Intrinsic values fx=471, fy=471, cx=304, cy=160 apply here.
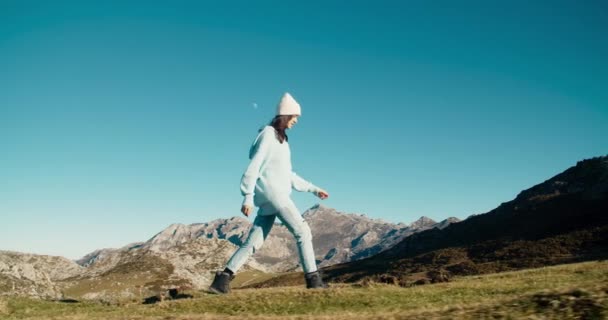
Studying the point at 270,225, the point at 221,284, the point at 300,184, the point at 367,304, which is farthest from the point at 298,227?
the point at 367,304

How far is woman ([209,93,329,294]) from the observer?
11.5 m

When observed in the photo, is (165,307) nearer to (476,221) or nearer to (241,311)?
(241,311)

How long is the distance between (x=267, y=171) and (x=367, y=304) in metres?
3.92

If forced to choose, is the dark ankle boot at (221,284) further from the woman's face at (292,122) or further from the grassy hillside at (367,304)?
the woman's face at (292,122)

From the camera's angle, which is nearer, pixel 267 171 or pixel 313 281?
pixel 267 171

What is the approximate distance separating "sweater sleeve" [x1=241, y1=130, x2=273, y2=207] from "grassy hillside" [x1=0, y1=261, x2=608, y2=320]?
8.07ft

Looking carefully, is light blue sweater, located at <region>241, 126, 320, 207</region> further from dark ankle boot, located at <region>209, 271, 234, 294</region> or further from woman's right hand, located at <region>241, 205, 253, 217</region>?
dark ankle boot, located at <region>209, 271, 234, 294</region>

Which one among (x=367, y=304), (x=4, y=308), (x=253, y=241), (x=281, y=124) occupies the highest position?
(x=281, y=124)

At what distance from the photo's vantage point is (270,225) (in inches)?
478

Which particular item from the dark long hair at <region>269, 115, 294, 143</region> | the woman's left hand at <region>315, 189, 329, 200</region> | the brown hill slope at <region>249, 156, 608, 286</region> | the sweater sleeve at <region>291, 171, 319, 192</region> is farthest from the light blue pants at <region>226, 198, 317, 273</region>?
the brown hill slope at <region>249, 156, 608, 286</region>

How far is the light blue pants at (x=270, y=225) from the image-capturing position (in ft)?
38.0

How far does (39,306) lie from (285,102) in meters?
8.73

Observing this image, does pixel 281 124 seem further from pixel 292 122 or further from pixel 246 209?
pixel 246 209

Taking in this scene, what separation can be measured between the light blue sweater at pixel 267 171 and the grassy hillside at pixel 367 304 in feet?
8.06
